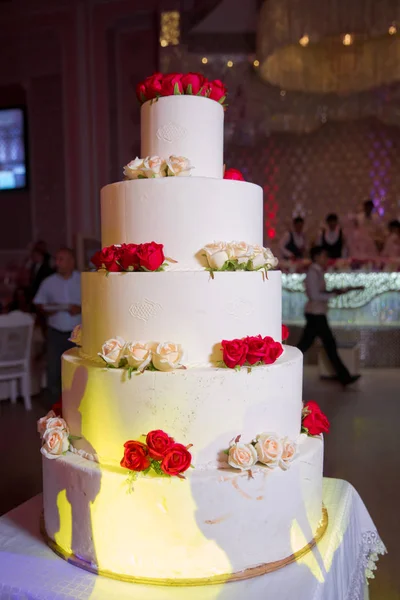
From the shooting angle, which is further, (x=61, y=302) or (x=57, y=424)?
(x=61, y=302)

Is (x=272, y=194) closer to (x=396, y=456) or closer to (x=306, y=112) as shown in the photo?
(x=306, y=112)

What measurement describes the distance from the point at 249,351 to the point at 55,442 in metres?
0.82

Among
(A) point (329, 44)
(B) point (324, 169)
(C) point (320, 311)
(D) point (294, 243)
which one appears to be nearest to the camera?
(C) point (320, 311)

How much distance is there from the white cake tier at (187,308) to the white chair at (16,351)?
401 centimetres

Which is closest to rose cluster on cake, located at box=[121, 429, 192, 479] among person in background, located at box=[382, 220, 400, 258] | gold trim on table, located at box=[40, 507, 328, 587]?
gold trim on table, located at box=[40, 507, 328, 587]

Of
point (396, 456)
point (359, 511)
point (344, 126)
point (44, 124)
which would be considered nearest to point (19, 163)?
point (44, 124)

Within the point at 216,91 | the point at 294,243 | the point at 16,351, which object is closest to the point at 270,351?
the point at 216,91

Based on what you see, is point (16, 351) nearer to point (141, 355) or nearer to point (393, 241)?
point (141, 355)

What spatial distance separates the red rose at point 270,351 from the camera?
6.50 feet

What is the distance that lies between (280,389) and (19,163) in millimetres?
9584

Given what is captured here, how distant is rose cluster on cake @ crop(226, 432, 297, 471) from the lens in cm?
188

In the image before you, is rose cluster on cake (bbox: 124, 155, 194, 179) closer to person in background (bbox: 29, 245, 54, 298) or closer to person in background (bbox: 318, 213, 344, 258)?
person in background (bbox: 29, 245, 54, 298)

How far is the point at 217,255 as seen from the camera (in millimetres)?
2010

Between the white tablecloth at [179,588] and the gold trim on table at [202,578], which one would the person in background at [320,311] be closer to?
the white tablecloth at [179,588]
